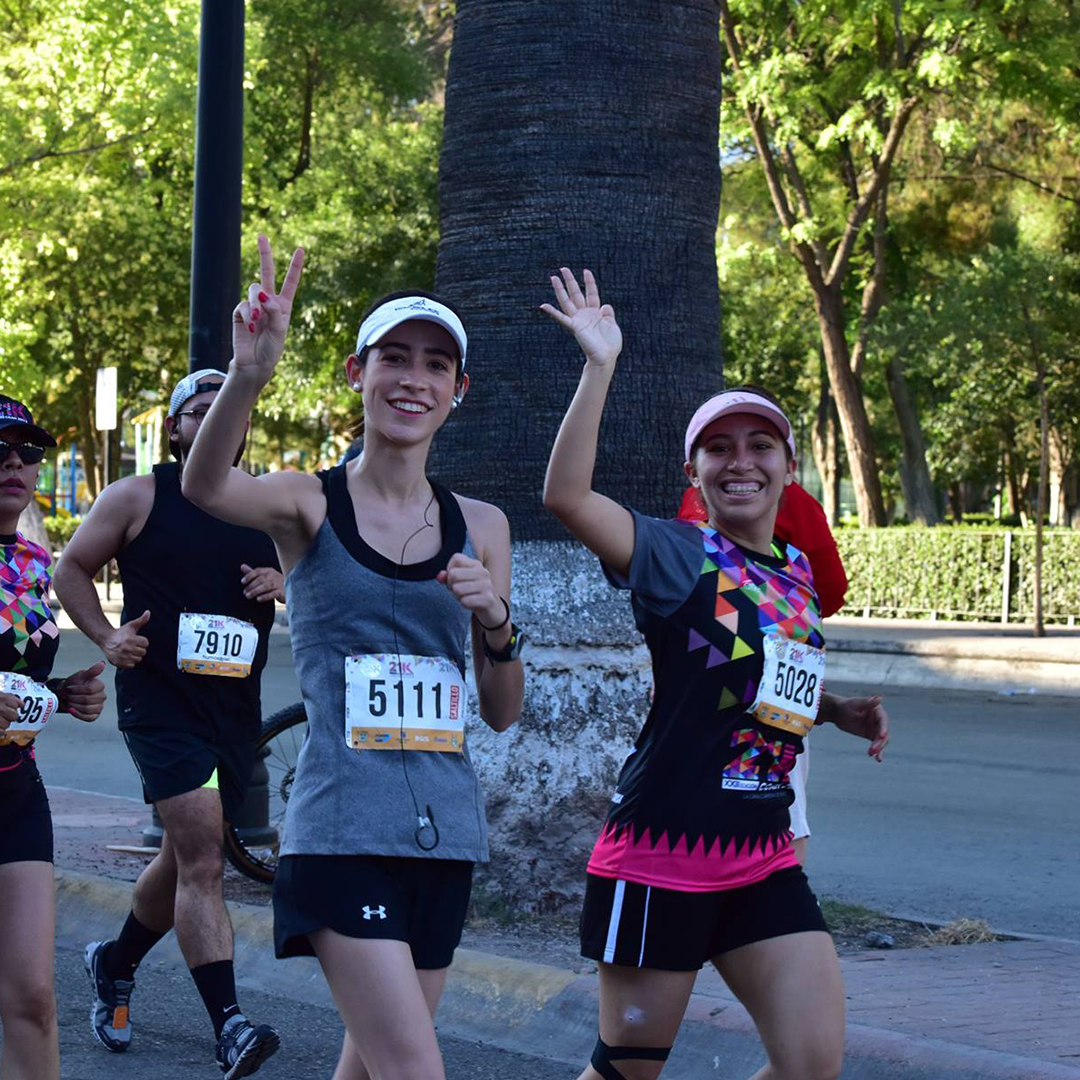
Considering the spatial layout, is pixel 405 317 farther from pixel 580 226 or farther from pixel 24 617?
pixel 580 226

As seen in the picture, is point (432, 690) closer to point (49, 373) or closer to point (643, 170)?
point (643, 170)

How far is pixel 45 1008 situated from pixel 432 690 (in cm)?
121

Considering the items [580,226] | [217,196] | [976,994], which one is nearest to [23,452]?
[580,226]

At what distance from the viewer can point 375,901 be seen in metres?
3.42

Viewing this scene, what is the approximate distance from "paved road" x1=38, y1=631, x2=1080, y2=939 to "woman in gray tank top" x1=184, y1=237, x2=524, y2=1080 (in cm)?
425

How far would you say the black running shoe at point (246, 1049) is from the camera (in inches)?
201

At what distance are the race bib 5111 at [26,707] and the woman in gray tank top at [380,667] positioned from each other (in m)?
0.96

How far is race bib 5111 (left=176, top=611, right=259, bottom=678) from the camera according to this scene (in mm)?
5680

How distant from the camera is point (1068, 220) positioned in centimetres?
3419

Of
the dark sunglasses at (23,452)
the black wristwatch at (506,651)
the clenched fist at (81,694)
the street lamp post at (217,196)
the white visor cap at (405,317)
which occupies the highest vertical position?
the street lamp post at (217,196)

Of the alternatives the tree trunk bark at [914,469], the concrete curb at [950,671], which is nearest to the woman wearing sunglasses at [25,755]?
the concrete curb at [950,671]

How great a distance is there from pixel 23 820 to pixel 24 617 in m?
0.49

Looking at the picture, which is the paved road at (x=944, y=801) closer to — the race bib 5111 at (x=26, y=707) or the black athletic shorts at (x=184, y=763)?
the black athletic shorts at (x=184, y=763)

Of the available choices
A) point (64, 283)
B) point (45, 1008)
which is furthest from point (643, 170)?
point (64, 283)
